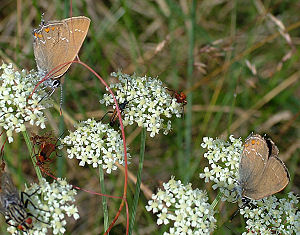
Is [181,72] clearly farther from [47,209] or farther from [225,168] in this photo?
[47,209]

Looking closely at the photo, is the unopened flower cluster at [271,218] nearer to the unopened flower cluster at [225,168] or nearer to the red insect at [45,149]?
the unopened flower cluster at [225,168]

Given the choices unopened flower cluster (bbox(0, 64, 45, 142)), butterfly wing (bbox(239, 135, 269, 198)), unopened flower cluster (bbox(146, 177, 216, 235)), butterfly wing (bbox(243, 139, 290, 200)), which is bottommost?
unopened flower cluster (bbox(146, 177, 216, 235))

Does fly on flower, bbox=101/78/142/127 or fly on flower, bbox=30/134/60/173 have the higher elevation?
fly on flower, bbox=101/78/142/127

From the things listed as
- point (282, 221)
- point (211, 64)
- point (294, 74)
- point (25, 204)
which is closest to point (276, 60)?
point (294, 74)

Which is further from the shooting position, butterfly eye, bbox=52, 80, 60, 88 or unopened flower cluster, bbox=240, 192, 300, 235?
butterfly eye, bbox=52, 80, 60, 88

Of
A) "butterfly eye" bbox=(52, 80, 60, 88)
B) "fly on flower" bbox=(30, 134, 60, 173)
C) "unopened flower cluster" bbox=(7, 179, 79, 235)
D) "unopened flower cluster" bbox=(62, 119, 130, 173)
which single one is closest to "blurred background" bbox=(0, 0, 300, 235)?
"fly on flower" bbox=(30, 134, 60, 173)

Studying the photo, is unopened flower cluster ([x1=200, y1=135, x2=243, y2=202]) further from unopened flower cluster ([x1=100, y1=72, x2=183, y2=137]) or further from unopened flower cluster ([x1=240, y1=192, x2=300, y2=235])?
unopened flower cluster ([x1=100, y1=72, x2=183, y2=137])

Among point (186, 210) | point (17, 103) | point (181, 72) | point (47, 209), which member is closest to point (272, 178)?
point (186, 210)

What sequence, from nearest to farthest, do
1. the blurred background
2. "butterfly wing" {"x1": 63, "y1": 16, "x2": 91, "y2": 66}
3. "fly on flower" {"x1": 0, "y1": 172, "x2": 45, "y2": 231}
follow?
"fly on flower" {"x1": 0, "y1": 172, "x2": 45, "y2": 231} → "butterfly wing" {"x1": 63, "y1": 16, "x2": 91, "y2": 66} → the blurred background
